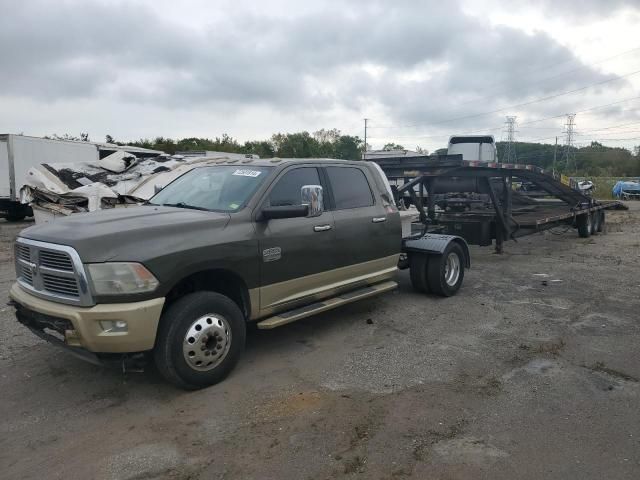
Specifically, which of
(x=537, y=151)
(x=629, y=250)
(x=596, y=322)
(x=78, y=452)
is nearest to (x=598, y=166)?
(x=537, y=151)

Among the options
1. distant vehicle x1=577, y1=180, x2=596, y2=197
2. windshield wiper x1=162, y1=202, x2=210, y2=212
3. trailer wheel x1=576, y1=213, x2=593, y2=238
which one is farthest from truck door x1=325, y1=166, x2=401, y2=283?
distant vehicle x1=577, y1=180, x2=596, y2=197

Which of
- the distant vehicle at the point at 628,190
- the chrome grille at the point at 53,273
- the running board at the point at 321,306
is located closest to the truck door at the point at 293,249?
the running board at the point at 321,306

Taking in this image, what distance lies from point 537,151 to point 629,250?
3498 inches

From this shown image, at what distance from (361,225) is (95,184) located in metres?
8.69

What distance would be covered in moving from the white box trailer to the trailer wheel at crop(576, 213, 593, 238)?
15760 millimetres

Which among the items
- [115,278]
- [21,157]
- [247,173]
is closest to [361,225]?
[247,173]

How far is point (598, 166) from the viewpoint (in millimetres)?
75562

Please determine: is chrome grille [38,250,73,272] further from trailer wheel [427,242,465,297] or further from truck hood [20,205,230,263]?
trailer wheel [427,242,465,297]

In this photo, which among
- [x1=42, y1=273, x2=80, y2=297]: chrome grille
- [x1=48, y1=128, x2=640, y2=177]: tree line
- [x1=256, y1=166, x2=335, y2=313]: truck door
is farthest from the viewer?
[x1=48, y1=128, x2=640, y2=177]: tree line

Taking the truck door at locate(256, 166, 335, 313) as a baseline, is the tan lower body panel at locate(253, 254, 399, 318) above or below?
below

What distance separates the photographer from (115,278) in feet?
12.5

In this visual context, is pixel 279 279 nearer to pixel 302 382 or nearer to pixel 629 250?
pixel 302 382

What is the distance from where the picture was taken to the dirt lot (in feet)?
10.8

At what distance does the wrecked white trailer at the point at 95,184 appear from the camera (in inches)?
474
